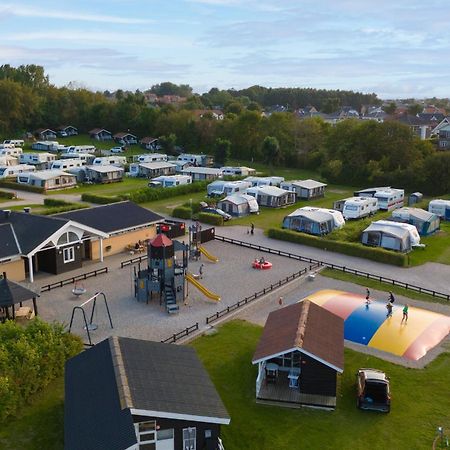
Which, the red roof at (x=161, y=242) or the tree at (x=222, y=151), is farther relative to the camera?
the tree at (x=222, y=151)

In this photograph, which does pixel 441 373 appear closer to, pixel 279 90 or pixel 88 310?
pixel 88 310

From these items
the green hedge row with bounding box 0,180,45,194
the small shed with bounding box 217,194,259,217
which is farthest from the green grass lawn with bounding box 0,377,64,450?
the green hedge row with bounding box 0,180,45,194

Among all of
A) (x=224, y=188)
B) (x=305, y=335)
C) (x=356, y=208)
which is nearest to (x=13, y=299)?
(x=305, y=335)

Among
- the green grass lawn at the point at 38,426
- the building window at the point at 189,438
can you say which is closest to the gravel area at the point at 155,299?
the green grass lawn at the point at 38,426

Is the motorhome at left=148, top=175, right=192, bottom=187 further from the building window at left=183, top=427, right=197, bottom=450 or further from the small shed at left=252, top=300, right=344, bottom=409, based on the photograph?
the building window at left=183, top=427, right=197, bottom=450

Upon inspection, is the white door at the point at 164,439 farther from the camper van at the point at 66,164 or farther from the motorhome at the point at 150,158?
the motorhome at the point at 150,158

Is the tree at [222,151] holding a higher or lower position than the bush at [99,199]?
higher

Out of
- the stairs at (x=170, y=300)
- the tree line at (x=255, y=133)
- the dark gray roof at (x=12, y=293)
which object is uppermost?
the tree line at (x=255, y=133)

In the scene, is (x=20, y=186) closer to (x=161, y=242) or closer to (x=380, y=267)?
Result: (x=161, y=242)

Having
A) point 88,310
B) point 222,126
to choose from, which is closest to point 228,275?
point 88,310
